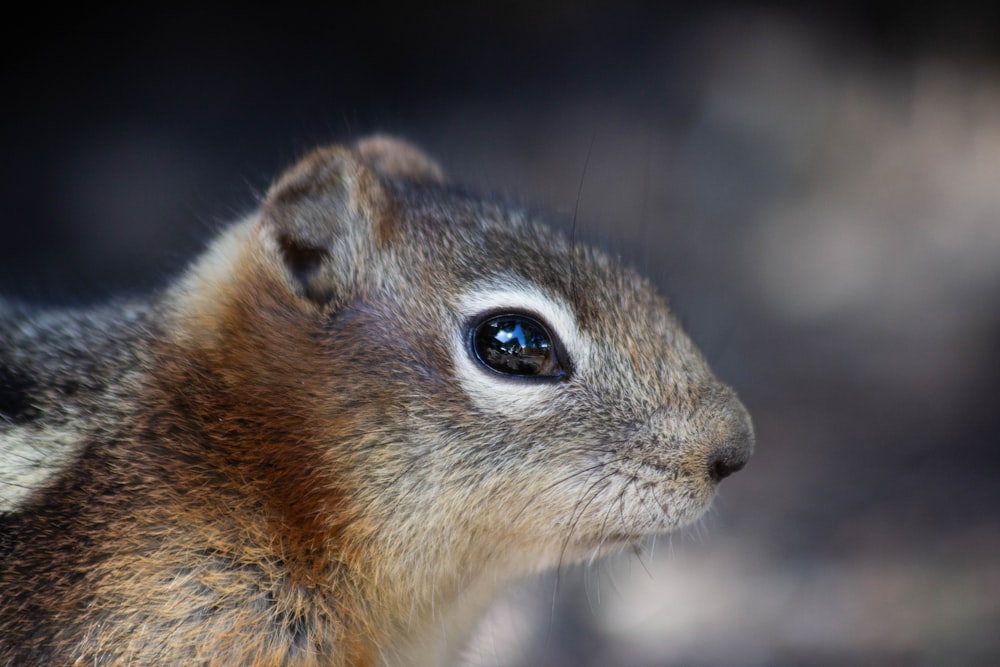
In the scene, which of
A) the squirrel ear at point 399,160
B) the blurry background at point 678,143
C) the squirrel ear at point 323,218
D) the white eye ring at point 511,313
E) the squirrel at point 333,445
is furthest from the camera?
the blurry background at point 678,143

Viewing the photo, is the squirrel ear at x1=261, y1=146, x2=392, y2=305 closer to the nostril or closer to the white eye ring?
the white eye ring

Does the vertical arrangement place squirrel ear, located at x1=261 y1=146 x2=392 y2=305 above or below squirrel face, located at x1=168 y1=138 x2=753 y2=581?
above

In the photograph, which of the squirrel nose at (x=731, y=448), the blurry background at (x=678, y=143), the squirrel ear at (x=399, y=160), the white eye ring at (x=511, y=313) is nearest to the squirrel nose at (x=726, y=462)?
the squirrel nose at (x=731, y=448)

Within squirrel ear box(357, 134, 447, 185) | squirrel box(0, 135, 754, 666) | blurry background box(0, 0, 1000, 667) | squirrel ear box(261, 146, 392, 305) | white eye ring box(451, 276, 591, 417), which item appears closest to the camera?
squirrel box(0, 135, 754, 666)

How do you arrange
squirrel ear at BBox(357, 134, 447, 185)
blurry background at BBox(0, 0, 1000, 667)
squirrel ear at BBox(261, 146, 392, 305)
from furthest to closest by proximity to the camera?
blurry background at BBox(0, 0, 1000, 667) < squirrel ear at BBox(357, 134, 447, 185) < squirrel ear at BBox(261, 146, 392, 305)

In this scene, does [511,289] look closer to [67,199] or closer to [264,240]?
[264,240]

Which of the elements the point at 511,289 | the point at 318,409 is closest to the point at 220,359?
the point at 318,409

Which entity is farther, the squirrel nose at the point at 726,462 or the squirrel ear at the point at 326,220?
the squirrel ear at the point at 326,220

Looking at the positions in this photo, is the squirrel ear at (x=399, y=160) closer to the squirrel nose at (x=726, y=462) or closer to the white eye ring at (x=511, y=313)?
the white eye ring at (x=511, y=313)

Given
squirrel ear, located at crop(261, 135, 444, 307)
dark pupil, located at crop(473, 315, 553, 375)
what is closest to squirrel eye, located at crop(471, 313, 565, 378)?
dark pupil, located at crop(473, 315, 553, 375)

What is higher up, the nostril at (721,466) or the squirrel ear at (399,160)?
the squirrel ear at (399,160)
